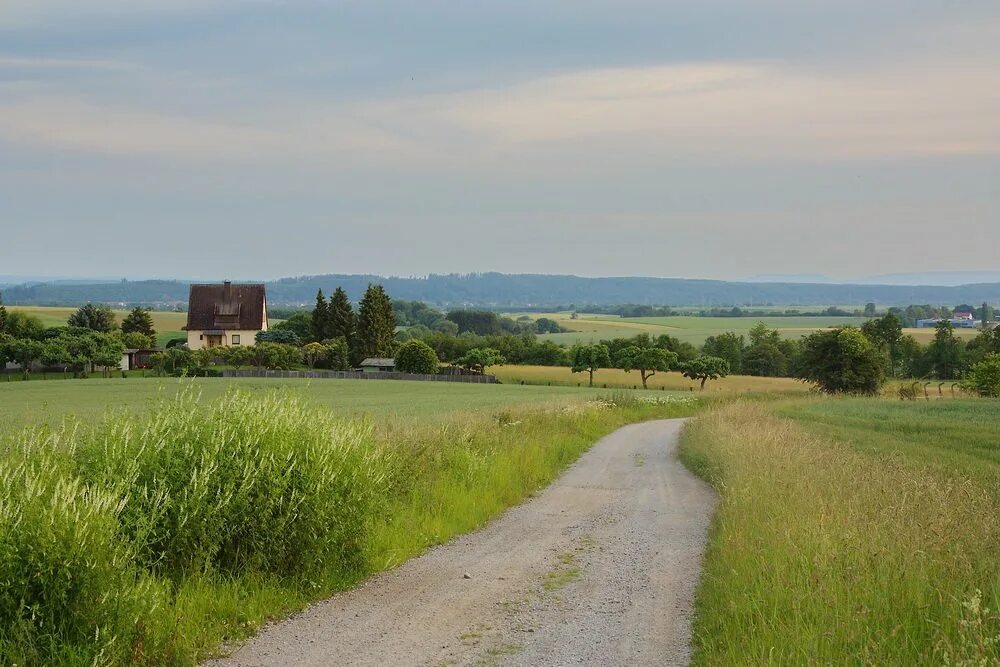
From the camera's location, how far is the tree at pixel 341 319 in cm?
11788

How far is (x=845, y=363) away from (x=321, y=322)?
69.5 m

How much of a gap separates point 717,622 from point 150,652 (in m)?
5.18

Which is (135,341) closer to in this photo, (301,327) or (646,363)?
(301,327)

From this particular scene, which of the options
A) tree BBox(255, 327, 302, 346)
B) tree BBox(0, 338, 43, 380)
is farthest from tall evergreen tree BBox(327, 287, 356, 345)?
tree BBox(0, 338, 43, 380)

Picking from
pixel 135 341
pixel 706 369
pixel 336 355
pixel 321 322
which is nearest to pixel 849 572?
pixel 706 369

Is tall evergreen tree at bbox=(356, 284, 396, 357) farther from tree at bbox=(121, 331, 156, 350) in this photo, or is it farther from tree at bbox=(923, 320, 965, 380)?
tree at bbox=(923, 320, 965, 380)

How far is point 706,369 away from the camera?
98.3m

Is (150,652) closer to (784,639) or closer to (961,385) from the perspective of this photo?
(784,639)

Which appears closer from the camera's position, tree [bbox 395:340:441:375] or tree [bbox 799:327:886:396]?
tree [bbox 799:327:886:396]

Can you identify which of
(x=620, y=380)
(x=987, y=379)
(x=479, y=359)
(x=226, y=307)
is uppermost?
(x=226, y=307)

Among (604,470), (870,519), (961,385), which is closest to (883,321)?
(961,385)

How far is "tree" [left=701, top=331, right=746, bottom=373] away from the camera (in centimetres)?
13951

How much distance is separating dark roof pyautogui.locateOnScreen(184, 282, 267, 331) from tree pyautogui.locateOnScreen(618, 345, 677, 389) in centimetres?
5088

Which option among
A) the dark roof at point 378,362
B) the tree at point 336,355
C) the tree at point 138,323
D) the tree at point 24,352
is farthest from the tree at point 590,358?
the tree at point 138,323
